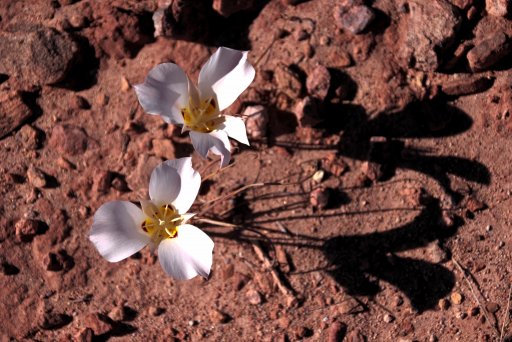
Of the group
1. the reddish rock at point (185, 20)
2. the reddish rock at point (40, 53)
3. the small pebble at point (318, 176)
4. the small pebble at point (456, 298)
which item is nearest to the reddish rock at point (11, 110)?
the reddish rock at point (40, 53)

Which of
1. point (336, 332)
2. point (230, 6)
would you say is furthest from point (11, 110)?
point (336, 332)

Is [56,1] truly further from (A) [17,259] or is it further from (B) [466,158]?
(B) [466,158]

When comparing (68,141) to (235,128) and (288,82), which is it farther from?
(288,82)

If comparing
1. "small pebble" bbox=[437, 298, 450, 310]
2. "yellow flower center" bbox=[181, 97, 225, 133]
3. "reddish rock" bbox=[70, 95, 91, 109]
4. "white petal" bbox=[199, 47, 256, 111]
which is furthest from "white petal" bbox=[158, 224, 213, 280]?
"small pebble" bbox=[437, 298, 450, 310]

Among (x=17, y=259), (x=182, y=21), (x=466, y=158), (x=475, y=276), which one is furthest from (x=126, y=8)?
(x=475, y=276)

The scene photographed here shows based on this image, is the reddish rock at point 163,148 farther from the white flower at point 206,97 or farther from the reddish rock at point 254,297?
the reddish rock at point 254,297

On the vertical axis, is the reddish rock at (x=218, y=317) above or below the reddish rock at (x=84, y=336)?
below

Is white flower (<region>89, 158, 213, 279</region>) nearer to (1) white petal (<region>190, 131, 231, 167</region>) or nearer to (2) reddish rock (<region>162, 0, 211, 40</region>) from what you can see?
(1) white petal (<region>190, 131, 231, 167</region>)
